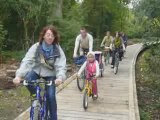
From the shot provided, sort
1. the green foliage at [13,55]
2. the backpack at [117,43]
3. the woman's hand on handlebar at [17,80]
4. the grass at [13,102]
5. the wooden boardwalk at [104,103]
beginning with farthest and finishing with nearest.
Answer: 1. the green foliage at [13,55]
2. the backpack at [117,43]
3. the grass at [13,102]
4. the wooden boardwalk at [104,103]
5. the woman's hand on handlebar at [17,80]

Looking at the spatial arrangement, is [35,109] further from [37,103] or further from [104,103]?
[104,103]

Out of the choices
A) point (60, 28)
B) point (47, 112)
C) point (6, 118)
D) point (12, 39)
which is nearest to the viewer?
point (47, 112)

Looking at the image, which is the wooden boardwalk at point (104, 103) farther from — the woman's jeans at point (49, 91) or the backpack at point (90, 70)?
the woman's jeans at point (49, 91)

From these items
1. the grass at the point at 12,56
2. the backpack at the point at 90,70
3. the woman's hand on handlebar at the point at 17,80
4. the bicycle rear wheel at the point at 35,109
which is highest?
the woman's hand on handlebar at the point at 17,80

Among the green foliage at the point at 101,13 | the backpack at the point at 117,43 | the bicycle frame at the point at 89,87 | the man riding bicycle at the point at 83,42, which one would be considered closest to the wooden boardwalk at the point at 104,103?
the bicycle frame at the point at 89,87

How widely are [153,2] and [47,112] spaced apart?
11345 millimetres

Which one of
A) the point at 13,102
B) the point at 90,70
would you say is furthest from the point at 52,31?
the point at 13,102

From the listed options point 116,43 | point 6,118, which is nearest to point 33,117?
point 6,118

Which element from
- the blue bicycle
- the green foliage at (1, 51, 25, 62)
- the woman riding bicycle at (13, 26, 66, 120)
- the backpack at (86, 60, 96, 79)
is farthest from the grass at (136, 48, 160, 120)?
the green foliage at (1, 51, 25, 62)

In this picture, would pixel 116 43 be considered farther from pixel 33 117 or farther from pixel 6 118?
pixel 33 117

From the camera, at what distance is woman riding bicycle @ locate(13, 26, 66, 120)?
21.3 ft

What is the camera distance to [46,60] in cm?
656

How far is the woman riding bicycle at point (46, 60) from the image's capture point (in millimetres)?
6500

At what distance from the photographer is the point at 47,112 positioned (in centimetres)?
688
